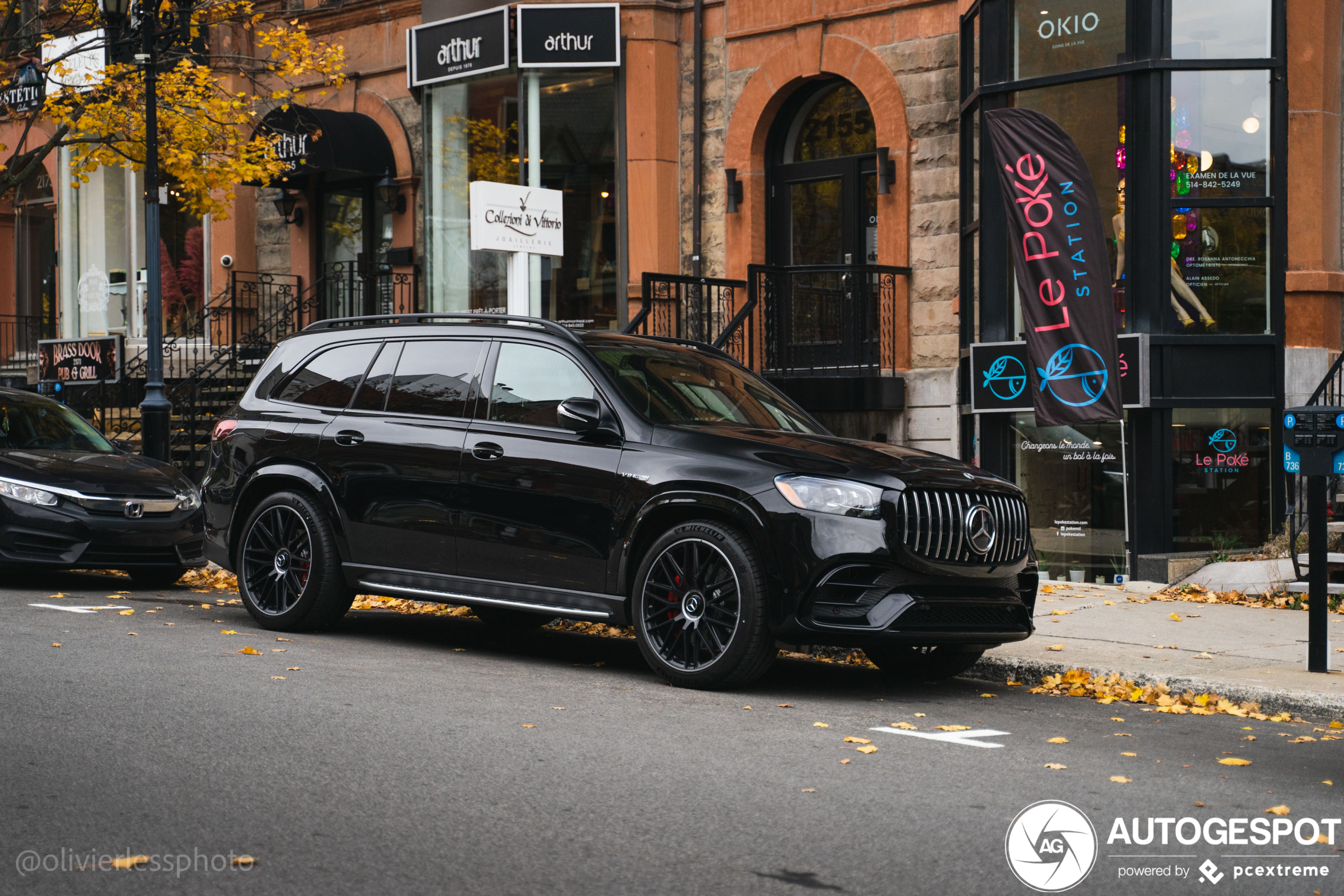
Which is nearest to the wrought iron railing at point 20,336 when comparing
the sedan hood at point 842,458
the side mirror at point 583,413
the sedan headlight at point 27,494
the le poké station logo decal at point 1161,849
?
the sedan headlight at point 27,494

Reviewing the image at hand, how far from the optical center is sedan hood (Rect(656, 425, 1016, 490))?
7199mm

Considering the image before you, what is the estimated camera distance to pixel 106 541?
11.3 metres

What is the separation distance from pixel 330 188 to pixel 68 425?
9427mm


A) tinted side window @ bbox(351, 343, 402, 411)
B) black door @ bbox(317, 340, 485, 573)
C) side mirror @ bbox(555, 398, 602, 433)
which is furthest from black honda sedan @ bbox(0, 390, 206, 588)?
side mirror @ bbox(555, 398, 602, 433)

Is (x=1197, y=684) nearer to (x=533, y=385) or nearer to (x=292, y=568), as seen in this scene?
(x=533, y=385)

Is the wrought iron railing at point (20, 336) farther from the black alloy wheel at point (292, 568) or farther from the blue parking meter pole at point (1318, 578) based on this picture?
the blue parking meter pole at point (1318, 578)

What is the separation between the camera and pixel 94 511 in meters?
11.3

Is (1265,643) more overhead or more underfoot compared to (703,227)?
more underfoot

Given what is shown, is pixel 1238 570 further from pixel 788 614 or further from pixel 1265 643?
pixel 788 614

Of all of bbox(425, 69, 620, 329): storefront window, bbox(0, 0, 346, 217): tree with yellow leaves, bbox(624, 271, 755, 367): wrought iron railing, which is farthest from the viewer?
bbox(425, 69, 620, 329): storefront window

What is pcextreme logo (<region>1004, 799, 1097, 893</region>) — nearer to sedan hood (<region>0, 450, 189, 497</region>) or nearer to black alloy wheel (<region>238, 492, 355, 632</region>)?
black alloy wheel (<region>238, 492, 355, 632</region>)

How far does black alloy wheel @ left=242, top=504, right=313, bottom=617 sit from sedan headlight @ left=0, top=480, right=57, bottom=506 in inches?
111

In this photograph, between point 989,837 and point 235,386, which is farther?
point 235,386

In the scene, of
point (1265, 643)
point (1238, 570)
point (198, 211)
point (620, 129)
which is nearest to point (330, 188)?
point (198, 211)
